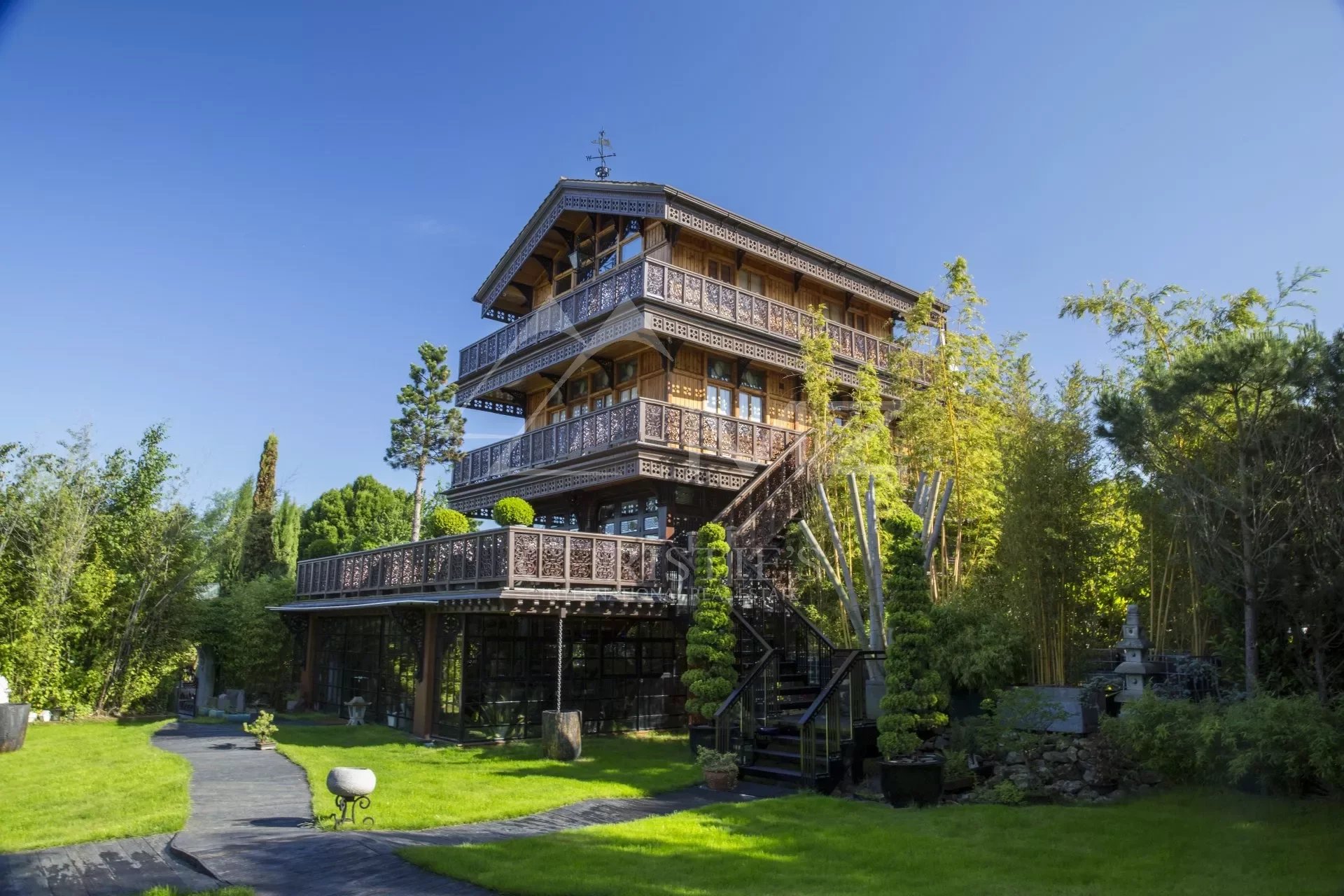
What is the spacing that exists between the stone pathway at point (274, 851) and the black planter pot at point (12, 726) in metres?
6.03

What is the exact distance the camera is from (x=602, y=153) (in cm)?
2289

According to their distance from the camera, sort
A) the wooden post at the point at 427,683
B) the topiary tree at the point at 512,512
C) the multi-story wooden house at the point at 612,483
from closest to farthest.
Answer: the multi-story wooden house at the point at 612,483, the wooden post at the point at 427,683, the topiary tree at the point at 512,512

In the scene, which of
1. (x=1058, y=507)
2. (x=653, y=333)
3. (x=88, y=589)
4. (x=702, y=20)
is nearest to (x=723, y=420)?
(x=653, y=333)

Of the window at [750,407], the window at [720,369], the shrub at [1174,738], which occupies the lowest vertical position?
the shrub at [1174,738]

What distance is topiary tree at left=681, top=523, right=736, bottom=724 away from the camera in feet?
43.2

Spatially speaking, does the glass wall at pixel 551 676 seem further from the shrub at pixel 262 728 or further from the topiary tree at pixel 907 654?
the topiary tree at pixel 907 654

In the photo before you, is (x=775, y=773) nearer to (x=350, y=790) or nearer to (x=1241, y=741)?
(x=1241, y=741)

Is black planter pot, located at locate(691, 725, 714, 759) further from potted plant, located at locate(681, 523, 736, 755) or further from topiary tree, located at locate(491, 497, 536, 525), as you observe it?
Answer: topiary tree, located at locate(491, 497, 536, 525)

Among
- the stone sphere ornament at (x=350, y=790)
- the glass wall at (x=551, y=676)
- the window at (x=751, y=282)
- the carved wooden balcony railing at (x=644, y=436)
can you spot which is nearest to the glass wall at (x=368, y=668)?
the glass wall at (x=551, y=676)

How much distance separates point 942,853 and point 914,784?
222cm

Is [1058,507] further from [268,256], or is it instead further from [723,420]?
[268,256]

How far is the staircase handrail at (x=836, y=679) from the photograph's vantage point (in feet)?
36.0

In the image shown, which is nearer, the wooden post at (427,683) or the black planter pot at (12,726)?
the black planter pot at (12,726)

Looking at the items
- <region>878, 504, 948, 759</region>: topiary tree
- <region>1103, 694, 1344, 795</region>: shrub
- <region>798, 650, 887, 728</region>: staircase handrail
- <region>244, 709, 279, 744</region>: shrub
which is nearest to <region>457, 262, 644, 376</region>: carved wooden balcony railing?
<region>878, 504, 948, 759</region>: topiary tree
